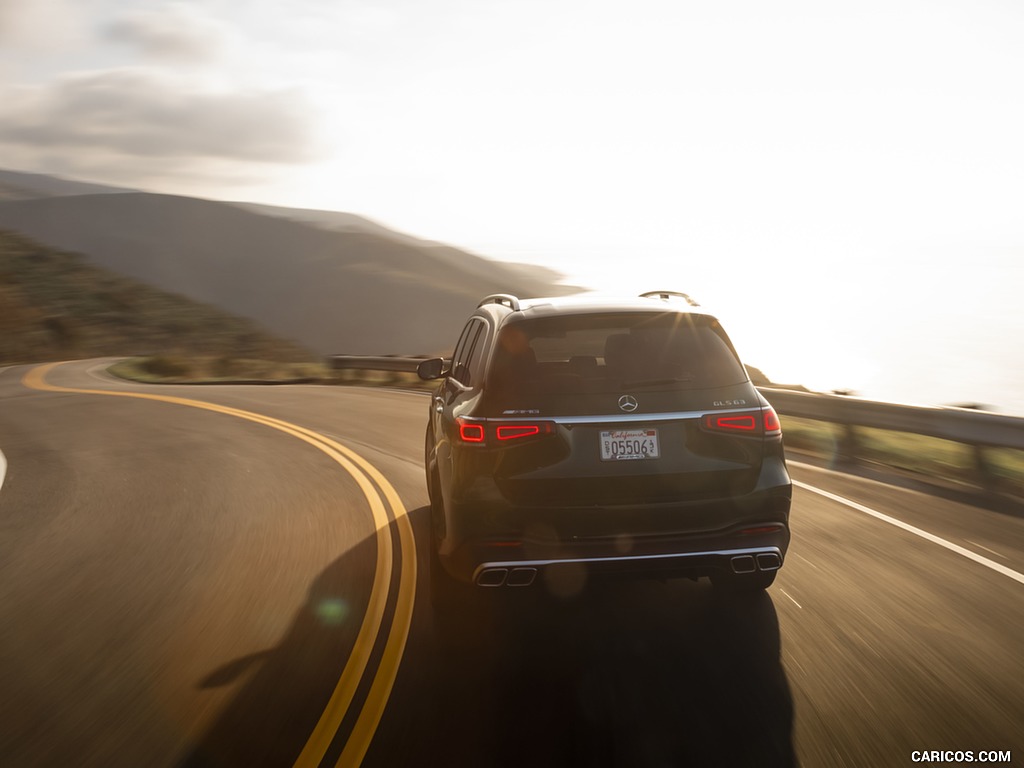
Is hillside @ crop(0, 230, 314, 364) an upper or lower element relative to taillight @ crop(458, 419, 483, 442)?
upper

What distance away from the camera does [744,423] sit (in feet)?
15.8

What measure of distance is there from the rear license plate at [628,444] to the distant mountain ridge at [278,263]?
2667 inches

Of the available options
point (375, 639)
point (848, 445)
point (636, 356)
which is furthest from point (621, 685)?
point (848, 445)

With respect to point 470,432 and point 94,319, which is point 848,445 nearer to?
point 470,432

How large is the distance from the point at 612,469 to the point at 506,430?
1.84ft

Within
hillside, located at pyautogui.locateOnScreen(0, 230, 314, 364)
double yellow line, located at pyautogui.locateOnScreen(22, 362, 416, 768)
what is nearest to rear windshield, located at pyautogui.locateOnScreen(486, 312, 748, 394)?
double yellow line, located at pyautogui.locateOnScreen(22, 362, 416, 768)

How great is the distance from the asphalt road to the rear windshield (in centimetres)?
133

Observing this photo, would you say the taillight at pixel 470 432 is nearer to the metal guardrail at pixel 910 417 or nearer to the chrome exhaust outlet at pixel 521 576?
the chrome exhaust outlet at pixel 521 576

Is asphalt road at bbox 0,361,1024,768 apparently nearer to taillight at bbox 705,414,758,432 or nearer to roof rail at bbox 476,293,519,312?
taillight at bbox 705,414,758,432

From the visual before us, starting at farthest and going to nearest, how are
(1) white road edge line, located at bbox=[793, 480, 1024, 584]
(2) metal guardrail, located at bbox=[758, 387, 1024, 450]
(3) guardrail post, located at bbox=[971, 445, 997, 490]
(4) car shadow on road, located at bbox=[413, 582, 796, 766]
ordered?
(3) guardrail post, located at bbox=[971, 445, 997, 490] < (2) metal guardrail, located at bbox=[758, 387, 1024, 450] < (1) white road edge line, located at bbox=[793, 480, 1024, 584] < (4) car shadow on road, located at bbox=[413, 582, 796, 766]

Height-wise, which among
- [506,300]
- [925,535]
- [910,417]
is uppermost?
[506,300]

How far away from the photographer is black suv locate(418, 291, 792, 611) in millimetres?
4648

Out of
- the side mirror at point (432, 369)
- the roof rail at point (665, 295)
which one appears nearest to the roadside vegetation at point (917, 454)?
the roof rail at point (665, 295)

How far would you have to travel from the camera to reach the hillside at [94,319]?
55.7 meters
